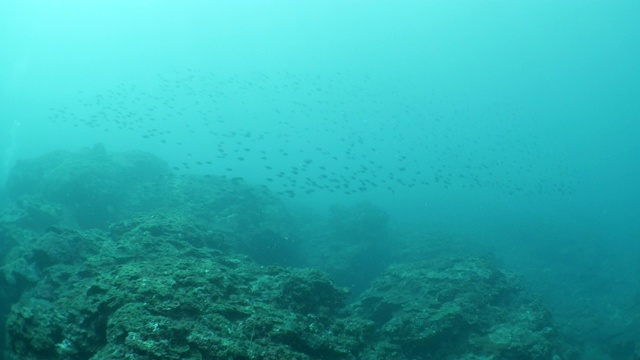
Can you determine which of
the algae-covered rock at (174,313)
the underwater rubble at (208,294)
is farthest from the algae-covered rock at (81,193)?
the algae-covered rock at (174,313)

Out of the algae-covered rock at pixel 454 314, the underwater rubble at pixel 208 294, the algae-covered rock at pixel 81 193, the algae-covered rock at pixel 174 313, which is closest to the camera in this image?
the algae-covered rock at pixel 174 313

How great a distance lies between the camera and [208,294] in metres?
6.91

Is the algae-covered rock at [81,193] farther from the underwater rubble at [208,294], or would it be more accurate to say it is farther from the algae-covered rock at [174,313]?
the algae-covered rock at [174,313]

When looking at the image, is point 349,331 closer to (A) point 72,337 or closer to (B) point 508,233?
(A) point 72,337

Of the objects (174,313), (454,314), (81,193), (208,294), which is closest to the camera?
(174,313)

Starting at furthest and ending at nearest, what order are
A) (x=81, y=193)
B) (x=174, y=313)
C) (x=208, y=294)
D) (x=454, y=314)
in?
(x=81, y=193) → (x=454, y=314) → (x=208, y=294) → (x=174, y=313)

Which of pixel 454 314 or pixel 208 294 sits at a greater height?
pixel 208 294

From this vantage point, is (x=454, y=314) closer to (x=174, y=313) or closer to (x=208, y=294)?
(x=208, y=294)

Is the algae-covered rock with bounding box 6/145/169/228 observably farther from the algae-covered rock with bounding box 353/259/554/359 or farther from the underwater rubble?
the algae-covered rock with bounding box 353/259/554/359

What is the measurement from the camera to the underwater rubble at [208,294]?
5.98 metres

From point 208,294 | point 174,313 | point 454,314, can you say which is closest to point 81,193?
point 208,294

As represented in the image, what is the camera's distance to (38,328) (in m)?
6.16

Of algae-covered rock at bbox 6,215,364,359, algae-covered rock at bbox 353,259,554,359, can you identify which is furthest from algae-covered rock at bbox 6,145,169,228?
algae-covered rock at bbox 353,259,554,359

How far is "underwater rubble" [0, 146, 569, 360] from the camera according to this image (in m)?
5.98
